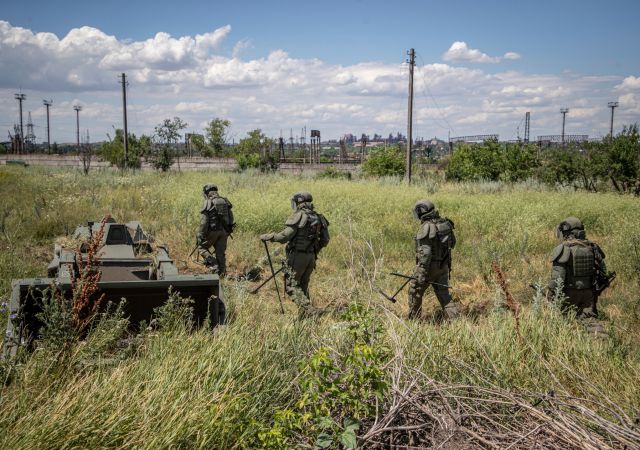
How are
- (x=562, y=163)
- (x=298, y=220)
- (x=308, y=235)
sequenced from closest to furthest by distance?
(x=298, y=220)
(x=308, y=235)
(x=562, y=163)

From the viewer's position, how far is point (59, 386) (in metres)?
3.34

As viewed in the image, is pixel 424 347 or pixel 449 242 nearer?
pixel 424 347

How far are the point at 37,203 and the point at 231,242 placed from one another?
213 inches

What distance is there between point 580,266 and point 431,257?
1.78 meters

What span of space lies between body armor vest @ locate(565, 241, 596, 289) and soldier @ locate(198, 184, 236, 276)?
5.36 metres

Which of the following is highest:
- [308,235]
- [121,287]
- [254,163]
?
[254,163]

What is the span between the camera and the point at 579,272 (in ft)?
21.2

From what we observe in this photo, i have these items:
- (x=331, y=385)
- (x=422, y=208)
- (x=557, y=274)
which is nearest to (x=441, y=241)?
(x=422, y=208)

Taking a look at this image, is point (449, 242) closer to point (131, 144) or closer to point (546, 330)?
point (546, 330)

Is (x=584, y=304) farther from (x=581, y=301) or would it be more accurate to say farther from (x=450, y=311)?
(x=450, y=311)

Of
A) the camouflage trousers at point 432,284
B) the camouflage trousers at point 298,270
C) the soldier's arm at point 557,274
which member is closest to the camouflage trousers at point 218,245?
the camouflage trousers at point 298,270

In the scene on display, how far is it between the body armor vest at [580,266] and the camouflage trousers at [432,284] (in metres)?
1.52

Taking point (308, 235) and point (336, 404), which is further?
point (308, 235)

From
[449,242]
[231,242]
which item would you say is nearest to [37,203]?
[231,242]
